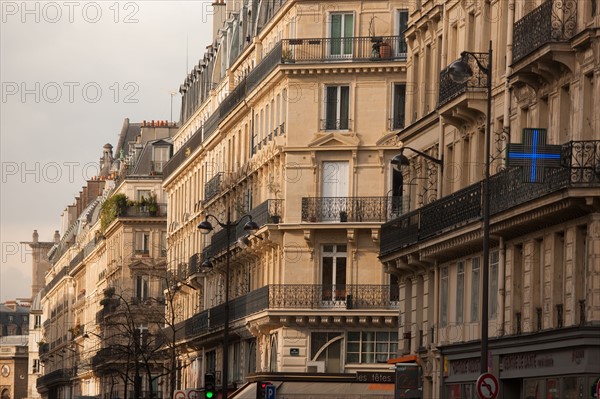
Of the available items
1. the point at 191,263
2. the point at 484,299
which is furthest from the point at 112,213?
the point at 484,299

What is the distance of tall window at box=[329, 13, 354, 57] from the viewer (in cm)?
6544

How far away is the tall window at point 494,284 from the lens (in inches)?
1661

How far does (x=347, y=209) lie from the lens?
64.5 meters

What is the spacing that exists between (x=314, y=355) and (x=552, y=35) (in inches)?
1171

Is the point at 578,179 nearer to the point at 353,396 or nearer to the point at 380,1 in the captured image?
the point at 353,396

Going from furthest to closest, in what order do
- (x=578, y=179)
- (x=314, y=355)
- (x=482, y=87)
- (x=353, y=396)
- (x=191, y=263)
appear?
(x=191, y=263), (x=314, y=355), (x=353, y=396), (x=482, y=87), (x=578, y=179)

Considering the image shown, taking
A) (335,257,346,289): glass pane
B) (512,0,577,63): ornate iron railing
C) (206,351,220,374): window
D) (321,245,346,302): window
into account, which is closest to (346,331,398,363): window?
(321,245,346,302): window

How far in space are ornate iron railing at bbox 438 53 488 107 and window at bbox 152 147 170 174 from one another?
68.6 m

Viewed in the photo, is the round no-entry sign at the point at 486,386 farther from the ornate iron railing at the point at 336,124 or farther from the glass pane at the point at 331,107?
the glass pane at the point at 331,107

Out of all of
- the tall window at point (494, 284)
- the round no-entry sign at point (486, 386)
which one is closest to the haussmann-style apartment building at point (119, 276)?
the tall window at point (494, 284)

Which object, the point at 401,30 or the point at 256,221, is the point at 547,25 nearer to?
the point at 401,30

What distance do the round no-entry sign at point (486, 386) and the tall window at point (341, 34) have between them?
3182 cm

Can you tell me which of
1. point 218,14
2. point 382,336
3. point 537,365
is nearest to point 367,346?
point 382,336

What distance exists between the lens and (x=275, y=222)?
66312 mm
